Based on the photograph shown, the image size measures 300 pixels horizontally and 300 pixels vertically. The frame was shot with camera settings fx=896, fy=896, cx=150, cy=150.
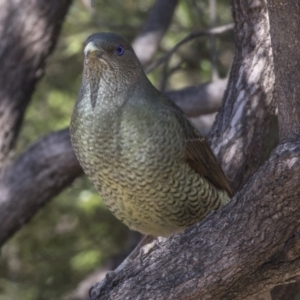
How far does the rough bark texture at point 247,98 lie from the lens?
4.89 m

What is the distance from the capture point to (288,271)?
3801 millimetres

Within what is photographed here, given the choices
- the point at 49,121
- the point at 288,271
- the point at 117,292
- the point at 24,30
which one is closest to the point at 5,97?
the point at 24,30

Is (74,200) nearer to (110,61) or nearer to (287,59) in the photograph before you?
(110,61)

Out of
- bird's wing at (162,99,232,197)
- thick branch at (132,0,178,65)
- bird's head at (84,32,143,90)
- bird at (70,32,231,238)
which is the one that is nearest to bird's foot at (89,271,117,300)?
bird at (70,32,231,238)

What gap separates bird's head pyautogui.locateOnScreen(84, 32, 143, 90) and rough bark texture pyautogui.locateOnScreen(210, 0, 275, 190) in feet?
2.10

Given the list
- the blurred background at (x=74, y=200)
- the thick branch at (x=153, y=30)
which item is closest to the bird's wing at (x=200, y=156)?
the blurred background at (x=74, y=200)

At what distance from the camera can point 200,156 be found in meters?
4.58

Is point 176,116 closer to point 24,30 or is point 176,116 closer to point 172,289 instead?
point 172,289

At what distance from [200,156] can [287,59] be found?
975 millimetres

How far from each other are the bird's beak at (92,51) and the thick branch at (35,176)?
1982 millimetres

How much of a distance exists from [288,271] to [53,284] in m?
3.85

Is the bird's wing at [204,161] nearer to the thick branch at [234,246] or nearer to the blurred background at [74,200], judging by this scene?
the thick branch at [234,246]

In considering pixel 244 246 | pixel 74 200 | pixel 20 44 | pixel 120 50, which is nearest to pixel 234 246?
pixel 244 246

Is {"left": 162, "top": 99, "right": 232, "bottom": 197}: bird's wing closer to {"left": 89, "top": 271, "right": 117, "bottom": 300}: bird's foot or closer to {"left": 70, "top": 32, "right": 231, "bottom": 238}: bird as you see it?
{"left": 70, "top": 32, "right": 231, "bottom": 238}: bird
